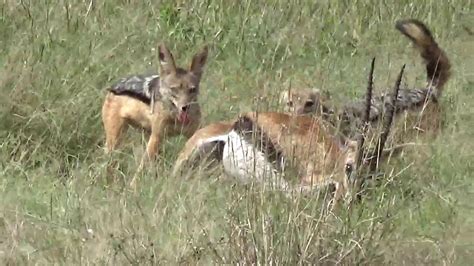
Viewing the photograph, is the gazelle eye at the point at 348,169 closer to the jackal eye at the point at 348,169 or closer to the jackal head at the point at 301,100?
the jackal eye at the point at 348,169

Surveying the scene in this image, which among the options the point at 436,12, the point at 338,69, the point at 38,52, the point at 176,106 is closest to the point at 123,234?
the point at 176,106

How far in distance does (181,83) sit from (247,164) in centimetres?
250

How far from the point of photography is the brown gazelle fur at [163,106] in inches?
344

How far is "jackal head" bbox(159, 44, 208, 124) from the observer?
8.97 meters

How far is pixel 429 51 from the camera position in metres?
9.70

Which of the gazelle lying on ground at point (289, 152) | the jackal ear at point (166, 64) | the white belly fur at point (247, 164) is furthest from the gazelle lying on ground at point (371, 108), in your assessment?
the jackal ear at point (166, 64)

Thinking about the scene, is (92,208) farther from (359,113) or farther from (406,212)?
(359,113)

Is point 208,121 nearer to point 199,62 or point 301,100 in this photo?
point 199,62

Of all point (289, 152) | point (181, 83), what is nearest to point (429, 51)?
point (181, 83)

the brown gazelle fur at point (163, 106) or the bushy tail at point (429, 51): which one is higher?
the bushy tail at point (429, 51)

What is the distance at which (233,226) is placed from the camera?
5.95 m

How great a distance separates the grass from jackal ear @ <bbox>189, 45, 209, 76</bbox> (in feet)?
1.07

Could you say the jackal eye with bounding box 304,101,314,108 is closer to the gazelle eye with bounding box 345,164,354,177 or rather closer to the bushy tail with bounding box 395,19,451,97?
the bushy tail with bounding box 395,19,451,97

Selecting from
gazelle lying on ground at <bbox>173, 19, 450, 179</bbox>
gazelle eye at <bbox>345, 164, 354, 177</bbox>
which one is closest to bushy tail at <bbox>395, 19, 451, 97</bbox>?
gazelle lying on ground at <bbox>173, 19, 450, 179</bbox>
